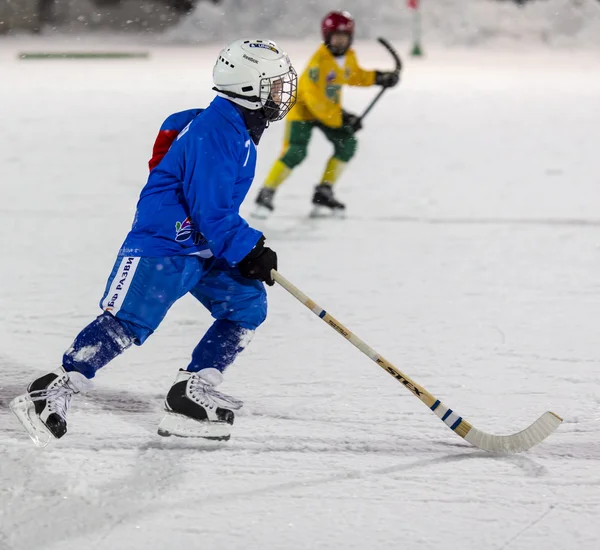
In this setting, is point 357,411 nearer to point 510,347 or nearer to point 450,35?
point 510,347

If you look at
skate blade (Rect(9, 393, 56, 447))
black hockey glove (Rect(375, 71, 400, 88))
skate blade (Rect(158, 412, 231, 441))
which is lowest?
black hockey glove (Rect(375, 71, 400, 88))

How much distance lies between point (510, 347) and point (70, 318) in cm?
181

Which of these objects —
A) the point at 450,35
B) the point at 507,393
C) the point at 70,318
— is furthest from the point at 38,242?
the point at 450,35

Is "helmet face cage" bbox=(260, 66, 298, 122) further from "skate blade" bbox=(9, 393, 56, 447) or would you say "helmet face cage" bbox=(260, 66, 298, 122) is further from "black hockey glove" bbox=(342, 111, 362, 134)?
"black hockey glove" bbox=(342, 111, 362, 134)

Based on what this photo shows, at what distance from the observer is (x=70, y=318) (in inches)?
166

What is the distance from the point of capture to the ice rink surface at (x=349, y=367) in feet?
7.95

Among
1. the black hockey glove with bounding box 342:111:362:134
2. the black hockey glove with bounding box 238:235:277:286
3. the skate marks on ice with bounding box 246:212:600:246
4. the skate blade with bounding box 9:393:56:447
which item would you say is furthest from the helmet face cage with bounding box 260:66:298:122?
the black hockey glove with bounding box 342:111:362:134

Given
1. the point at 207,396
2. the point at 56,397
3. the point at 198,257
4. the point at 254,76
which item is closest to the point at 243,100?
the point at 254,76

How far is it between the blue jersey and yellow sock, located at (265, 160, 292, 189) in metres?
3.39

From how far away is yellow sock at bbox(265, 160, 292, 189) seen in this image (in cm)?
634

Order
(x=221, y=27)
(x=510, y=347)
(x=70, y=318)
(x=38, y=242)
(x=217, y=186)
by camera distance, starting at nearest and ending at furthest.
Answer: (x=217, y=186) < (x=510, y=347) < (x=70, y=318) < (x=38, y=242) < (x=221, y=27)

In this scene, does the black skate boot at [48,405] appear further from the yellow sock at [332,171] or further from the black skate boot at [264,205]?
the yellow sock at [332,171]

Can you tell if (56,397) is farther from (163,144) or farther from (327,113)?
(327,113)

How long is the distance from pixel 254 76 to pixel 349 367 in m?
1.21
